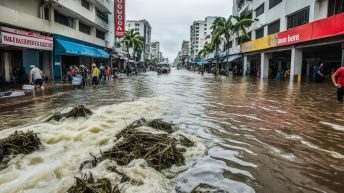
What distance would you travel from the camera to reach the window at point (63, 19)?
29513 millimetres

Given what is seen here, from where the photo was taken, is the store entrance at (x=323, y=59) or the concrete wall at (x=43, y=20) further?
the store entrance at (x=323, y=59)

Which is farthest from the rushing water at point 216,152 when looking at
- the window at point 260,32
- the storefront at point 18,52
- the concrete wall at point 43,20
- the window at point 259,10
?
the window at point 259,10

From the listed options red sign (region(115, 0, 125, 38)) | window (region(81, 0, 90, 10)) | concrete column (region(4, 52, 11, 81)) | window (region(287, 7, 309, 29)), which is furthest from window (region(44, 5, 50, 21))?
window (region(287, 7, 309, 29))

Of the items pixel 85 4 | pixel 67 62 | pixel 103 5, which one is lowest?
pixel 67 62

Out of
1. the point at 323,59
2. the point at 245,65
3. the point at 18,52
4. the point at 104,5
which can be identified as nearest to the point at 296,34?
the point at 323,59

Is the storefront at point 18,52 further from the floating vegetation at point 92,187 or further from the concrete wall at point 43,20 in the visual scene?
the floating vegetation at point 92,187

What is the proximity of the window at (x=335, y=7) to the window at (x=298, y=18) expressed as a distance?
322 cm

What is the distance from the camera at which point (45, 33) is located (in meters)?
26.4

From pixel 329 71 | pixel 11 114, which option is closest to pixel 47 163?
pixel 11 114

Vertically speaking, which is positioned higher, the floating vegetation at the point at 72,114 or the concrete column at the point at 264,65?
the concrete column at the point at 264,65

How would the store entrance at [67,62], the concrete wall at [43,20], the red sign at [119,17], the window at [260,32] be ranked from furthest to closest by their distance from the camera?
1. the red sign at [119,17]
2. the window at [260,32]
3. the store entrance at [67,62]
4. the concrete wall at [43,20]

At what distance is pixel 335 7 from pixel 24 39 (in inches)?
908

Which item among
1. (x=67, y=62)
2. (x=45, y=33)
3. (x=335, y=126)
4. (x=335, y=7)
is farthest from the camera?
(x=67, y=62)

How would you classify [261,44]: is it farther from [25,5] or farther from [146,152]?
[146,152]
